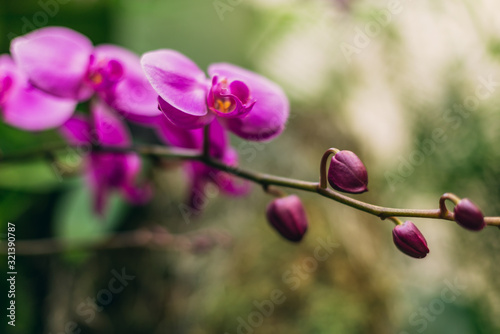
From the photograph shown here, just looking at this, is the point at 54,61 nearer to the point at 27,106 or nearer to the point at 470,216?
the point at 27,106

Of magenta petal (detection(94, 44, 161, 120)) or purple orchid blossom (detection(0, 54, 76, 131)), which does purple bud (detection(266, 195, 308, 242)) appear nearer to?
magenta petal (detection(94, 44, 161, 120))

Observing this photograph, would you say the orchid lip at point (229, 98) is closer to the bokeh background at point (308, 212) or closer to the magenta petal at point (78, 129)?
the magenta petal at point (78, 129)

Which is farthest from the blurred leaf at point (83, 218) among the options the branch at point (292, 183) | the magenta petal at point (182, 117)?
the magenta petal at point (182, 117)

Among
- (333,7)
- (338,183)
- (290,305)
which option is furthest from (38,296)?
(333,7)

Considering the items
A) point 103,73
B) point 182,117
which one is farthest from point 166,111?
point 103,73

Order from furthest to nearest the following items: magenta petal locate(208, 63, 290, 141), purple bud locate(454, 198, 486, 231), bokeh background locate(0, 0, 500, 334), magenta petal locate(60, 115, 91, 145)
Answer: bokeh background locate(0, 0, 500, 334), magenta petal locate(60, 115, 91, 145), magenta petal locate(208, 63, 290, 141), purple bud locate(454, 198, 486, 231)

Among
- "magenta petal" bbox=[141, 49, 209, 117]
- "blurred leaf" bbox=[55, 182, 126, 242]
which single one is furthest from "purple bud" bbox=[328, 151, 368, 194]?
"blurred leaf" bbox=[55, 182, 126, 242]

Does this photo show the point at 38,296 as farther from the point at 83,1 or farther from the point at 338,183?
the point at 338,183
